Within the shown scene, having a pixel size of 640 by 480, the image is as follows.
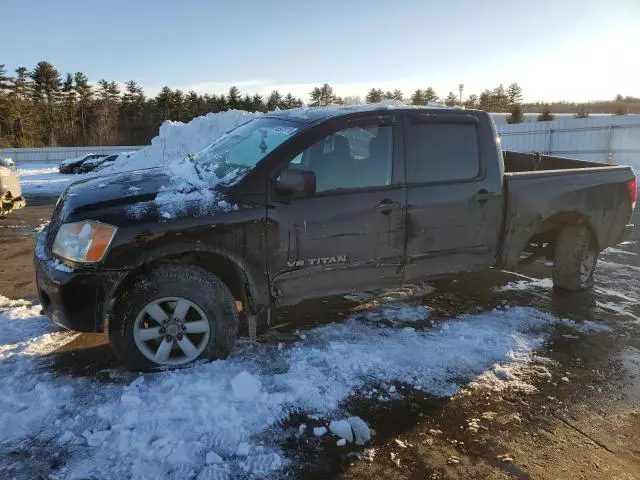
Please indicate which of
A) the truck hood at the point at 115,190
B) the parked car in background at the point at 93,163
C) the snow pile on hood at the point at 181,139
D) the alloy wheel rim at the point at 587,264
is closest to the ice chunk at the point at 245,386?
the truck hood at the point at 115,190

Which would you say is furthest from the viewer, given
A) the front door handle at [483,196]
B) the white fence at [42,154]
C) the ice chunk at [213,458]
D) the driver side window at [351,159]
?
the white fence at [42,154]

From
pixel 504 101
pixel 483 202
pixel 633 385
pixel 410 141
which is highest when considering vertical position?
pixel 504 101

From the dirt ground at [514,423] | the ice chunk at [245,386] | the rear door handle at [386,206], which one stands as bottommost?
the dirt ground at [514,423]

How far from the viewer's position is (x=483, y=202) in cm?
452

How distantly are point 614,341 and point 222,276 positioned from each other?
346cm

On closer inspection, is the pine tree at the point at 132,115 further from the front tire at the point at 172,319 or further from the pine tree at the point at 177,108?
the front tire at the point at 172,319

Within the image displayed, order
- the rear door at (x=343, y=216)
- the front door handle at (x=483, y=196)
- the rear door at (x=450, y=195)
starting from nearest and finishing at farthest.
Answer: the rear door at (x=343, y=216)
the rear door at (x=450, y=195)
the front door handle at (x=483, y=196)

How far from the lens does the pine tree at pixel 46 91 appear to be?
61.1 metres

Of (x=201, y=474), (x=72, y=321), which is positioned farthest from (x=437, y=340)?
(x=72, y=321)

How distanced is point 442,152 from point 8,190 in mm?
9255

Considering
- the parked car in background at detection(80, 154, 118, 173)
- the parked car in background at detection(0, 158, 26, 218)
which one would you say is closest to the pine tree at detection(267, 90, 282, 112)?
the parked car in background at detection(80, 154, 118, 173)

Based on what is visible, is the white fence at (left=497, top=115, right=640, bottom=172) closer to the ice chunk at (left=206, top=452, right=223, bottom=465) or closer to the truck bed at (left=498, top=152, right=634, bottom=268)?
the truck bed at (left=498, top=152, right=634, bottom=268)

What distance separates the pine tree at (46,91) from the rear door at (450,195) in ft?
220

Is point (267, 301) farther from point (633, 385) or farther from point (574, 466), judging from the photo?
point (633, 385)
